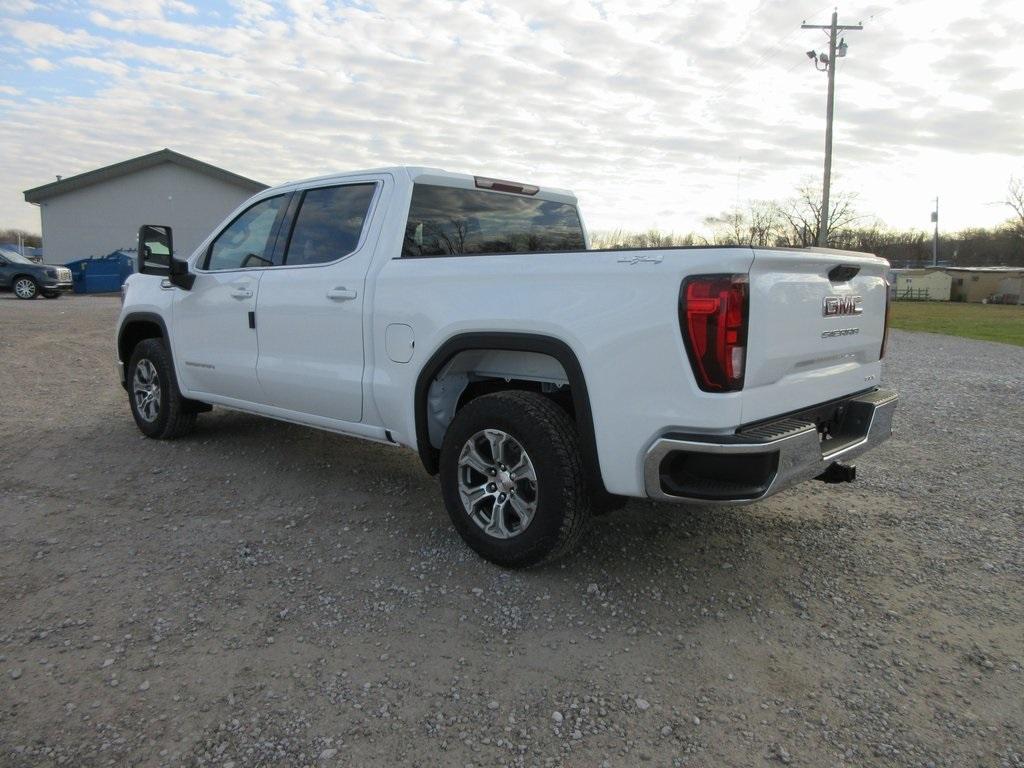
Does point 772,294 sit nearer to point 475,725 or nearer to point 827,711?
point 827,711

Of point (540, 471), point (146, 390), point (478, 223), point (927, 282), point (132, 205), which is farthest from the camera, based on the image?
point (927, 282)

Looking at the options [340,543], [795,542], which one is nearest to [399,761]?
[340,543]

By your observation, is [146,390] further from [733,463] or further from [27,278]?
[27,278]

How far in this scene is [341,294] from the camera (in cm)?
429

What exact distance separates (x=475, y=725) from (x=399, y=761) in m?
0.29

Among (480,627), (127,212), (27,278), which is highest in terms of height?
(127,212)

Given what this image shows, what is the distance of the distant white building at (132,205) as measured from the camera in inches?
1235

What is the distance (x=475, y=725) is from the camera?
2.55m

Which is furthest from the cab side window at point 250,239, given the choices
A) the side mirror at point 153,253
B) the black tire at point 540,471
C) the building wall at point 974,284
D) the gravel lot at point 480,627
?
the building wall at point 974,284

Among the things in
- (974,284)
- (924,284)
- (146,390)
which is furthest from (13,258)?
(974,284)

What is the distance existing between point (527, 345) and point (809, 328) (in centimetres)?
121

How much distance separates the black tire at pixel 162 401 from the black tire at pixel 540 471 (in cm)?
319

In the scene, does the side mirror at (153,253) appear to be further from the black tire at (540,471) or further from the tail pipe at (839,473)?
Result: the tail pipe at (839,473)

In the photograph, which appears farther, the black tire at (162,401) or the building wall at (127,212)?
the building wall at (127,212)
